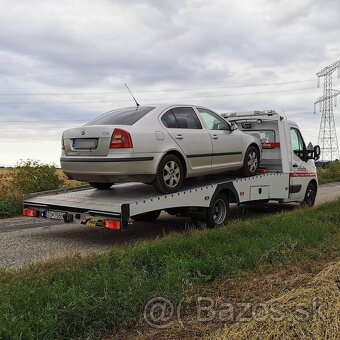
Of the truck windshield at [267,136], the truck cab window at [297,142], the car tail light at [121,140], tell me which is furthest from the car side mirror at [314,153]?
the car tail light at [121,140]

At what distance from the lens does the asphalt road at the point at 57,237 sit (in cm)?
642

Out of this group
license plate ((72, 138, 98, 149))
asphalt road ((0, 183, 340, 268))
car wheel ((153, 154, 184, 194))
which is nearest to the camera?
asphalt road ((0, 183, 340, 268))

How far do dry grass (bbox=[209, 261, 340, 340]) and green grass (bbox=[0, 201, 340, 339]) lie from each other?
3.00 ft

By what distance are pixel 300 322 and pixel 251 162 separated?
6.23 m

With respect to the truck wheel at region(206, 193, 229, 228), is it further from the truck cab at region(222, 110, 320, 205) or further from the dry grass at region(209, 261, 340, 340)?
the dry grass at region(209, 261, 340, 340)

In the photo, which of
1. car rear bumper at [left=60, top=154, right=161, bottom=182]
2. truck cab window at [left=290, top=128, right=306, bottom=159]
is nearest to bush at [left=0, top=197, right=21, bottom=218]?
car rear bumper at [left=60, top=154, right=161, bottom=182]

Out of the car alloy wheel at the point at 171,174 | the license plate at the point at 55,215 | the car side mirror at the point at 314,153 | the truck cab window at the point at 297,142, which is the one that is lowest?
the license plate at the point at 55,215

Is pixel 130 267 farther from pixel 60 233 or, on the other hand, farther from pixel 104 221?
pixel 60 233

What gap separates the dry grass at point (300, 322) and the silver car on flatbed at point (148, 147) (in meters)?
3.43

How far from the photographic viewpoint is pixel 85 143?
→ 722cm

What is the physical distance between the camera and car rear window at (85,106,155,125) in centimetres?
735

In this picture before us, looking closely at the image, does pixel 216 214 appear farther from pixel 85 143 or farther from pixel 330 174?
pixel 330 174

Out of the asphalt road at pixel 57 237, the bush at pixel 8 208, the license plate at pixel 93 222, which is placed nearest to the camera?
the asphalt road at pixel 57 237

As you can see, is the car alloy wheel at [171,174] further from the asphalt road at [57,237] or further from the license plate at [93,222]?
the license plate at [93,222]
